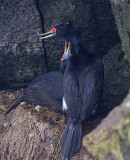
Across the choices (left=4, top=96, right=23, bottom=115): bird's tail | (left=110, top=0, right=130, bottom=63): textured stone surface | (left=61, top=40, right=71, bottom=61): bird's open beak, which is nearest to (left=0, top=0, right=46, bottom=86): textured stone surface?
(left=61, top=40, right=71, bottom=61): bird's open beak

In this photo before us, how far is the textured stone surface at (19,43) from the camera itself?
4297 millimetres

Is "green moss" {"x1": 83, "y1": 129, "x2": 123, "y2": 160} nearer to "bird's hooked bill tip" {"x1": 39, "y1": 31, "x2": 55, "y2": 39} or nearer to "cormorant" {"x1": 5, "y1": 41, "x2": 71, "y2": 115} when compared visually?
"cormorant" {"x1": 5, "y1": 41, "x2": 71, "y2": 115}

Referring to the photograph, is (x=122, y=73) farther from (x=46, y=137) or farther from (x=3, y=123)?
(x=3, y=123)

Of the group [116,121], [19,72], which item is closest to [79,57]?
[19,72]

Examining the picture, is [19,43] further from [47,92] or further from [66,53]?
[47,92]

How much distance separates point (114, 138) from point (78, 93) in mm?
1705

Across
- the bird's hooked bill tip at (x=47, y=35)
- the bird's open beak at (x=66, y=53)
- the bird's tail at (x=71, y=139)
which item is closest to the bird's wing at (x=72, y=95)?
the bird's tail at (x=71, y=139)

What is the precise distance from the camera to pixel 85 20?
434cm

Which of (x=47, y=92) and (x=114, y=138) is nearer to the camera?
(x=114, y=138)

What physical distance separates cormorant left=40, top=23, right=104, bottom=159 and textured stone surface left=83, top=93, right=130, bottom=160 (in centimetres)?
132

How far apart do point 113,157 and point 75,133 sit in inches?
57.5

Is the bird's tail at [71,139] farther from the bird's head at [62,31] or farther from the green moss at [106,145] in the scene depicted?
the bird's head at [62,31]

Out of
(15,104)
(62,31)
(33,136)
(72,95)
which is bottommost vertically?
(33,136)

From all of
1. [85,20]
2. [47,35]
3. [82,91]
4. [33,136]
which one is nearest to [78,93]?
[82,91]
